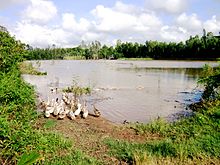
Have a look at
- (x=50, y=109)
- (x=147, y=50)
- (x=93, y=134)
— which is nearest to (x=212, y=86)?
(x=93, y=134)

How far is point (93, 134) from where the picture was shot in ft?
35.0

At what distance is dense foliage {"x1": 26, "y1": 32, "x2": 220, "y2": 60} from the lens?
90375mm

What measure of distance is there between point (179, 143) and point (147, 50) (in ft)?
374

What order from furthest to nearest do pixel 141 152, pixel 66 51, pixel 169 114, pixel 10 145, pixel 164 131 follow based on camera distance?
pixel 66 51, pixel 169 114, pixel 164 131, pixel 141 152, pixel 10 145

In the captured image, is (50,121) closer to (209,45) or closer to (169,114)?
(169,114)

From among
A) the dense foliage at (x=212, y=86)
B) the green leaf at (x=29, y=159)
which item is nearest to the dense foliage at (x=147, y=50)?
the dense foliage at (x=212, y=86)

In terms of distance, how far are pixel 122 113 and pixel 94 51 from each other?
13404cm

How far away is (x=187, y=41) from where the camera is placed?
10119 centimetres

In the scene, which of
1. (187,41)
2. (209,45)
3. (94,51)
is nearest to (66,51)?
(94,51)

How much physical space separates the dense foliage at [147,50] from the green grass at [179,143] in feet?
140

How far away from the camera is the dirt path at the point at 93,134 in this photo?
872 centimetres

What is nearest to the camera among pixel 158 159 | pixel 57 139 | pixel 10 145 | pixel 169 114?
pixel 10 145

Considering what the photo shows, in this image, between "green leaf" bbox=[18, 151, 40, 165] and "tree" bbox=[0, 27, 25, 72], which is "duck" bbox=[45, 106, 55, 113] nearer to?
"tree" bbox=[0, 27, 25, 72]

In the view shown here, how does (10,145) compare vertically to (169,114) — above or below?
above
